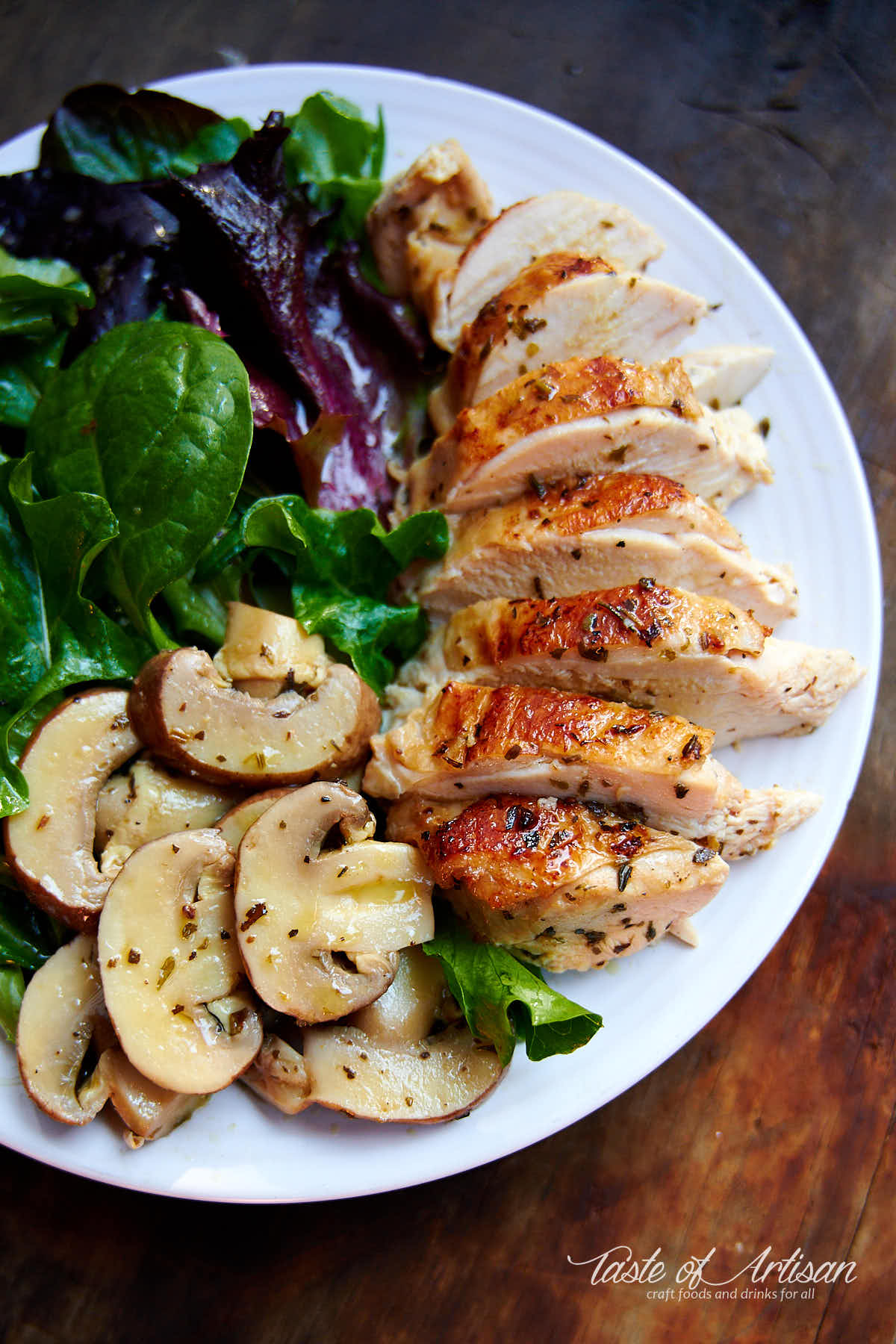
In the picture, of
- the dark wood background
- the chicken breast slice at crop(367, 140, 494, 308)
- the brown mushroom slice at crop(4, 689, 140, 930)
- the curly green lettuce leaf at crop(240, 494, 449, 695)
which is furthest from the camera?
the chicken breast slice at crop(367, 140, 494, 308)

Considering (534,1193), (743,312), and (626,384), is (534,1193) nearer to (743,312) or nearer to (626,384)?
(626,384)

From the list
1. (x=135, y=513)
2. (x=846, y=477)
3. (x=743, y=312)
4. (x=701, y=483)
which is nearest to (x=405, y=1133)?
(x=135, y=513)

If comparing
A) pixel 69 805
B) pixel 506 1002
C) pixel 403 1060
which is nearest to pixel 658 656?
pixel 506 1002

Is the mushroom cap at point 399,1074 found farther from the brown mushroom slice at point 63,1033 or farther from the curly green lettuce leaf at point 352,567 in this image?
the curly green lettuce leaf at point 352,567

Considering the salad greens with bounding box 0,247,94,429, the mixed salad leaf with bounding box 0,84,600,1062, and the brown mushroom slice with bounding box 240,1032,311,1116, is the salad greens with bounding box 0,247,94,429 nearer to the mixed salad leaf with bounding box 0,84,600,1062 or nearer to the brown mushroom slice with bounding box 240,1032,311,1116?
the mixed salad leaf with bounding box 0,84,600,1062

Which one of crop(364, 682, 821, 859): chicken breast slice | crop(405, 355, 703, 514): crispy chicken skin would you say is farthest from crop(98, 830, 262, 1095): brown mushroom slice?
crop(405, 355, 703, 514): crispy chicken skin

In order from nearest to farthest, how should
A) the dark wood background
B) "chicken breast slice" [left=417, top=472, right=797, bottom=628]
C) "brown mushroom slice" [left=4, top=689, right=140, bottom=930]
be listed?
"brown mushroom slice" [left=4, top=689, right=140, bottom=930] < "chicken breast slice" [left=417, top=472, right=797, bottom=628] < the dark wood background
